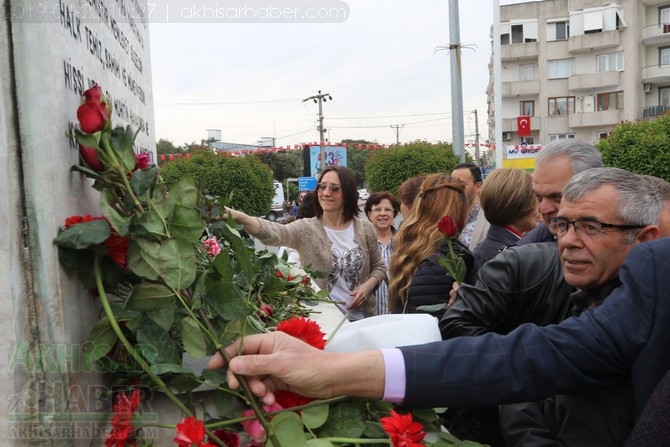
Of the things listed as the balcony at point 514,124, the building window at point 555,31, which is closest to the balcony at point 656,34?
the building window at point 555,31

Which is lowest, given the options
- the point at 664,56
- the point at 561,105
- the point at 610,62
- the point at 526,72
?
the point at 561,105

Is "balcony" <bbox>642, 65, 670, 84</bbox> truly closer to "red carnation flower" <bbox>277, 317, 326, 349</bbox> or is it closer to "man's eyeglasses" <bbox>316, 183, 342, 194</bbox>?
"man's eyeglasses" <bbox>316, 183, 342, 194</bbox>

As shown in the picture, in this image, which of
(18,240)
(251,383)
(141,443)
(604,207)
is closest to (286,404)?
(251,383)

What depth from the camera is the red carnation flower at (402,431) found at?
107 cm

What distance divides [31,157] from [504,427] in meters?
1.25

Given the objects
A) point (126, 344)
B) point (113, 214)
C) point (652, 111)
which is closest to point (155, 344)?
point (126, 344)

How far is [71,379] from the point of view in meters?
1.22

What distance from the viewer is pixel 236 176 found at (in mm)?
15578

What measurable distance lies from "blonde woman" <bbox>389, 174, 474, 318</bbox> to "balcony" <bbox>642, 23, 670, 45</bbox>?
4281cm

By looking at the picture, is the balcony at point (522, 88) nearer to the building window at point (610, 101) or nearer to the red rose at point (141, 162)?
the building window at point (610, 101)

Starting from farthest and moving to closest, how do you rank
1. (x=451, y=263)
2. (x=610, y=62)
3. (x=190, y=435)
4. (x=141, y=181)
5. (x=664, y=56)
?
(x=610, y=62) → (x=664, y=56) → (x=451, y=263) → (x=141, y=181) → (x=190, y=435)

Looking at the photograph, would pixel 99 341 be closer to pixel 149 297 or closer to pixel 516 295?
pixel 149 297

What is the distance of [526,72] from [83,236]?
47.4 metres

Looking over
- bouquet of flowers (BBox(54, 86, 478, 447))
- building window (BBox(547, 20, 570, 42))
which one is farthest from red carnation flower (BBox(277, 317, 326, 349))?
building window (BBox(547, 20, 570, 42))
